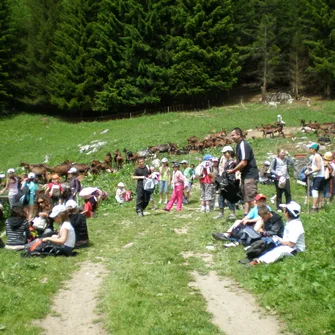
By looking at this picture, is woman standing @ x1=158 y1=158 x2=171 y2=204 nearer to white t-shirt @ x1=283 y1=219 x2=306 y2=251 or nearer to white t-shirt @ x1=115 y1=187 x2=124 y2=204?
white t-shirt @ x1=115 y1=187 x2=124 y2=204

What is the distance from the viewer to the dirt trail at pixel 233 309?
245 inches

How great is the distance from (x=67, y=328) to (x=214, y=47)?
153ft

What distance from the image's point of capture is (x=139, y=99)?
162 ft

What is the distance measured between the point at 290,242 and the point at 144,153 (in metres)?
20.6

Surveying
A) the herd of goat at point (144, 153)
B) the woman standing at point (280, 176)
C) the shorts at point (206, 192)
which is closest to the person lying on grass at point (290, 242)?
the woman standing at point (280, 176)

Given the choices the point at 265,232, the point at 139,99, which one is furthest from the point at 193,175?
the point at 139,99

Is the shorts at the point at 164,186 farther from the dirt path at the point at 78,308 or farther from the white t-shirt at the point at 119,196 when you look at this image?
the dirt path at the point at 78,308

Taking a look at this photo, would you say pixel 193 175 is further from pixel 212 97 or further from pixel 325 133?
pixel 212 97

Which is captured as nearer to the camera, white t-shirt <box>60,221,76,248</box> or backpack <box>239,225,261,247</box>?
backpack <box>239,225,261,247</box>

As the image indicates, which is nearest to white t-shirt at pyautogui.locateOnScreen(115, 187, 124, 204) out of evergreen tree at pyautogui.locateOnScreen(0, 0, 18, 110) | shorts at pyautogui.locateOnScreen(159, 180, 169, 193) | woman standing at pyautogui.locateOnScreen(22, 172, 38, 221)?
shorts at pyautogui.locateOnScreen(159, 180, 169, 193)

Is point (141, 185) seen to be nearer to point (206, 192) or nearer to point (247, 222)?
point (206, 192)

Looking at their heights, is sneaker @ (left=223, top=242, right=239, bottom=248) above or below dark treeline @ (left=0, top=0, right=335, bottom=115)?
below

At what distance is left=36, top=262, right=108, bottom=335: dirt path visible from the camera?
256 inches

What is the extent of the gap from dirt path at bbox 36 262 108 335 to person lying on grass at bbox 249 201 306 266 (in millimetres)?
2636
